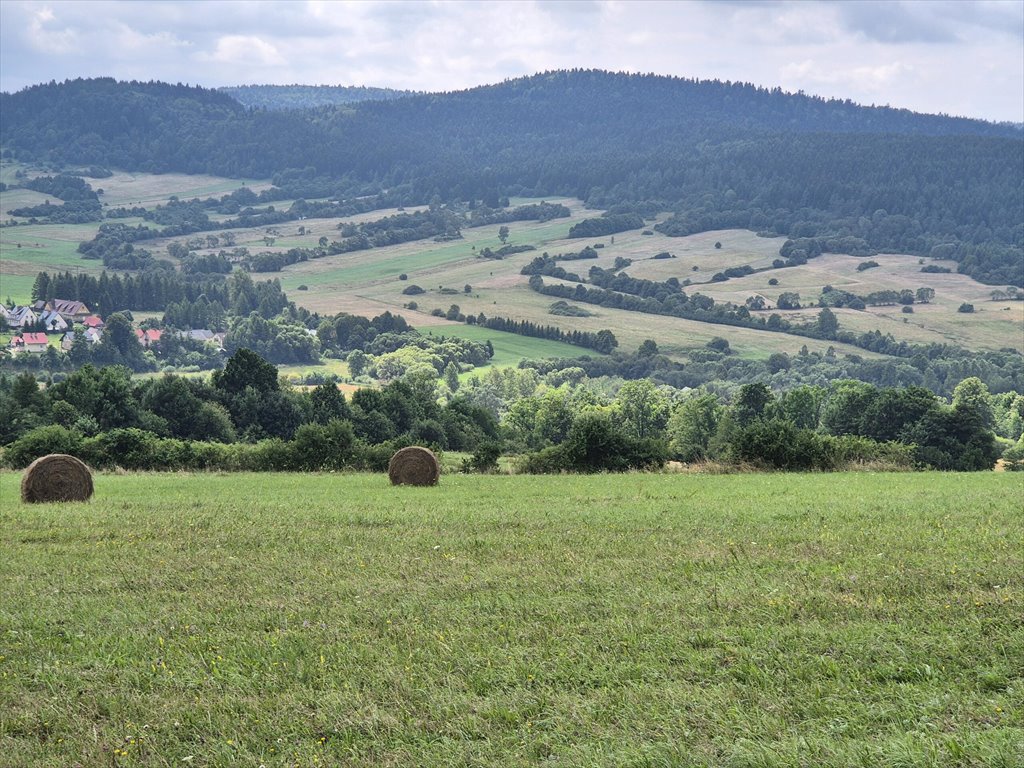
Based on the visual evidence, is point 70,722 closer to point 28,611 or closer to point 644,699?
point 28,611

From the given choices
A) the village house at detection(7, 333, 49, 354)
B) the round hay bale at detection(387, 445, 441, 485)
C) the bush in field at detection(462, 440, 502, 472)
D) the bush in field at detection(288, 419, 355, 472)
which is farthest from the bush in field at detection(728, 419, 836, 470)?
the village house at detection(7, 333, 49, 354)

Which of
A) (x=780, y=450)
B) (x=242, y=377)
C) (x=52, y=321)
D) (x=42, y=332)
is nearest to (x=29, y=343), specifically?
(x=42, y=332)

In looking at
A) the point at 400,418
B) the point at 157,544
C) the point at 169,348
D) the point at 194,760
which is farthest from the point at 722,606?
the point at 169,348

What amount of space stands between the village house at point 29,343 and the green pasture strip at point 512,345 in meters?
63.7

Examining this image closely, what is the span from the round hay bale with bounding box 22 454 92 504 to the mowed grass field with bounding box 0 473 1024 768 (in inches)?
266

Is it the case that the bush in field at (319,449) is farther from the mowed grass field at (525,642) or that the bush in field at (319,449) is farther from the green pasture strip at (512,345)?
the green pasture strip at (512,345)

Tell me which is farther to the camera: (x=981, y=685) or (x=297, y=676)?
(x=297, y=676)

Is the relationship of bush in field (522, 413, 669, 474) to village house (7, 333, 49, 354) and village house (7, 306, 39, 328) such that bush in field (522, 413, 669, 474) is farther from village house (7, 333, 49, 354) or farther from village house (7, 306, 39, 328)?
village house (7, 306, 39, 328)

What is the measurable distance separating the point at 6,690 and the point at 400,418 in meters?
57.4

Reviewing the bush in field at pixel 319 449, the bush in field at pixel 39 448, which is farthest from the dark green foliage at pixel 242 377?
the bush in field at pixel 319 449

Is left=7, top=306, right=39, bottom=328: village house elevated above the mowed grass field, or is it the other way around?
the mowed grass field

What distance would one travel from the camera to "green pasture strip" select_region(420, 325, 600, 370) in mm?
180000

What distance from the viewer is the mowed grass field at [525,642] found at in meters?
11.3

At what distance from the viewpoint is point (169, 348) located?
19025 cm
